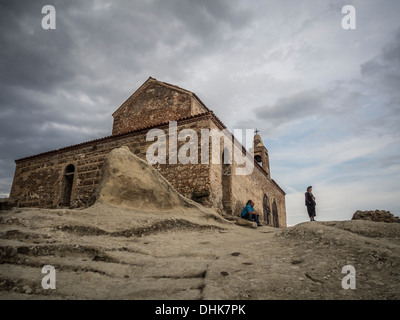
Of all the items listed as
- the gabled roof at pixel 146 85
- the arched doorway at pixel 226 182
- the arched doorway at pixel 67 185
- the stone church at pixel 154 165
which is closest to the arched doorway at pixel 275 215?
the stone church at pixel 154 165

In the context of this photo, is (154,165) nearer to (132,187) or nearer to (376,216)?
(132,187)

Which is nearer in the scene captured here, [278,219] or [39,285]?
[39,285]

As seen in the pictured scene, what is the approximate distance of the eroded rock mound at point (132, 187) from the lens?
17.4 feet

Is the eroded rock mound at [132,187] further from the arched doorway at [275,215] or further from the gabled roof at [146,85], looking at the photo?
the arched doorway at [275,215]

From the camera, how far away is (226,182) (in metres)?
10.2

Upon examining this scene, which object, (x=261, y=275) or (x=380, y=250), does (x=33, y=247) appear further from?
(x=380, y=250)

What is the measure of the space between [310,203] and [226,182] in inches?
134

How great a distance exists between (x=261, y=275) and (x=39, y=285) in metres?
1.98

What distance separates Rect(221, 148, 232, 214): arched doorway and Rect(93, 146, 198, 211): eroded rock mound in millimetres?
3855

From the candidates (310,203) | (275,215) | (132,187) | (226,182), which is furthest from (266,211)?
(132,187)

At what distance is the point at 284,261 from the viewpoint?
2.57 meters

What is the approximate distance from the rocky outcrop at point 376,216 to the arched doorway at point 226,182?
175 inches
